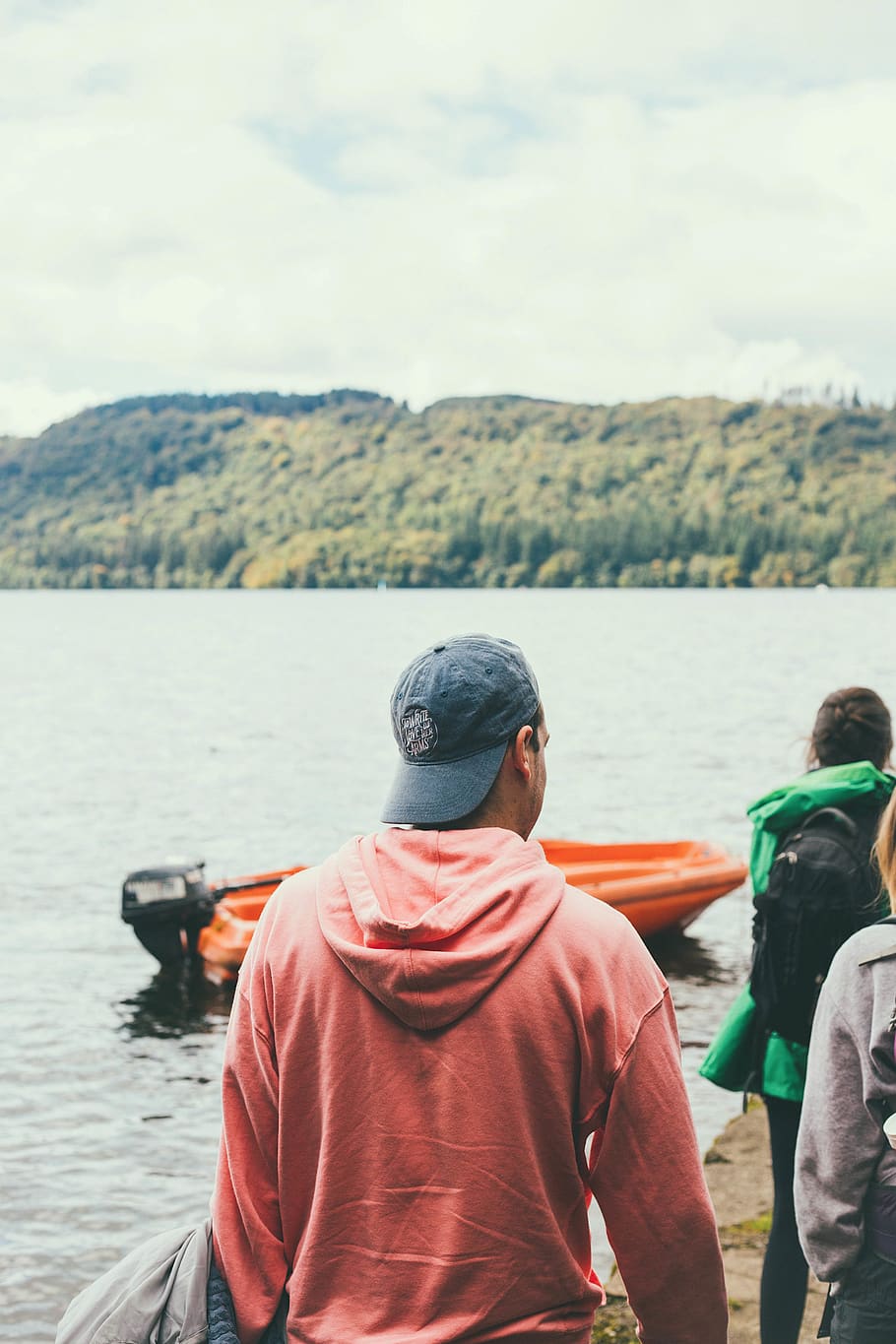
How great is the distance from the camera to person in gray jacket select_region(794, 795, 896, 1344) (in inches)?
104

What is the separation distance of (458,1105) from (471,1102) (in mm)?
19

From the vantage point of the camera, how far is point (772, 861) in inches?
174

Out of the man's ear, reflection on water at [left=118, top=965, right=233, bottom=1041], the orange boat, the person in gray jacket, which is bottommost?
reflection on water at [left=118, top=965, right=233, bottom=1041]

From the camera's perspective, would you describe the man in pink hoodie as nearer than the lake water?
Yes

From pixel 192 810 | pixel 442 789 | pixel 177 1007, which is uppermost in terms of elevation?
pixel 442 789

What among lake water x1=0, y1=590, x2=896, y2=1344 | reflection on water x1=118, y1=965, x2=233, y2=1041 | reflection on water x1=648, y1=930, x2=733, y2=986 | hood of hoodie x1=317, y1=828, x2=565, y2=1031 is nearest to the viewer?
hood of hoodie x1=317, y1=828, x2=565, y2=1031

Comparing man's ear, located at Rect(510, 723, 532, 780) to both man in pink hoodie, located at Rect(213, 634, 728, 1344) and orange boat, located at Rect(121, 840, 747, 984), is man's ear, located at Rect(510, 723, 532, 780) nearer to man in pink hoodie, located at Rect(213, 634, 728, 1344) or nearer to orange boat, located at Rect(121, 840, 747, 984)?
man in pink hoodie, located at Rect(213, 634, 728, 1344)

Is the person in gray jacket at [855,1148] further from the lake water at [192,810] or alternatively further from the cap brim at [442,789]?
the lake water at [192,810]

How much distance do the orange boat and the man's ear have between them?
35.0ft

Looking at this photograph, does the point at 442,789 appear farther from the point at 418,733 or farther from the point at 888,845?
the point at 888,845

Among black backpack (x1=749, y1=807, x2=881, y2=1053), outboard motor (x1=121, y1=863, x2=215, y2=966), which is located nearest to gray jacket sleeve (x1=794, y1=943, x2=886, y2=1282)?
black backpack (x1=749, y1=807, x2=881, y2=1053)

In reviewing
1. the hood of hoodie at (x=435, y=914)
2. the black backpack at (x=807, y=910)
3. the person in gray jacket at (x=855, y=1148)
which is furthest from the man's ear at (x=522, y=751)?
the black backpack at (x=807, y=910)

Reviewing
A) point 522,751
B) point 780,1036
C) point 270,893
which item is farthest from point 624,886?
point 522,751

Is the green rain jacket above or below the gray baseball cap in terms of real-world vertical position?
below
